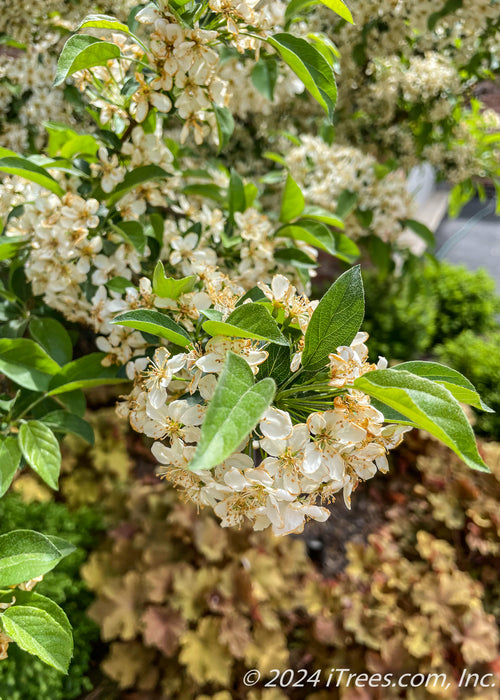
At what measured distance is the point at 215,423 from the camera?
33 cm

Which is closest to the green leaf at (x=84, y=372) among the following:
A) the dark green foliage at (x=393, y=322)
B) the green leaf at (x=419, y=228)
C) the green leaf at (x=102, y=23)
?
the green leaf at (x=102, y=23)

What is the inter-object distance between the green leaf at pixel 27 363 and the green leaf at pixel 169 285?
202mm

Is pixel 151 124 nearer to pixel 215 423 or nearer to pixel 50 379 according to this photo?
pixel 50 379

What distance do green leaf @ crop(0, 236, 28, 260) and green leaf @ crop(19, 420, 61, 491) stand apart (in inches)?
9.9

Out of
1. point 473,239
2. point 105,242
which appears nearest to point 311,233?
point 105,242

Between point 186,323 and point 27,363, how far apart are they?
240 millimetres

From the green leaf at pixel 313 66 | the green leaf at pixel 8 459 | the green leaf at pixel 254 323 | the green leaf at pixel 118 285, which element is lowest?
the green leaf at pixel 8 459

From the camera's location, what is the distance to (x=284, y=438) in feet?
1.34

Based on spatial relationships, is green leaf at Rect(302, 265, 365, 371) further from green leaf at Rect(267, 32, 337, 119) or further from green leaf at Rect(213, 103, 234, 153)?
green leaf at Rect(213, 103, 234, 153)

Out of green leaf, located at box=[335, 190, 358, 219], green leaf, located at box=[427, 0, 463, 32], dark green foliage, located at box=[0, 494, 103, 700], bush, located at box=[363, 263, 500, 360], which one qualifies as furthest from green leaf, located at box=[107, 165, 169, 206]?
bush, located at box=[363, 263, 500, 360]

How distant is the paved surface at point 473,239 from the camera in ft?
15.9

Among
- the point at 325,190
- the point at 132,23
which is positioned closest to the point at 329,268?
the point at 325,190

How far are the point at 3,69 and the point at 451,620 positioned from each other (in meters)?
1.97

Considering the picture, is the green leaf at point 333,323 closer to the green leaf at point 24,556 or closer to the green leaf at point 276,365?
the green leaf at point 276,365
